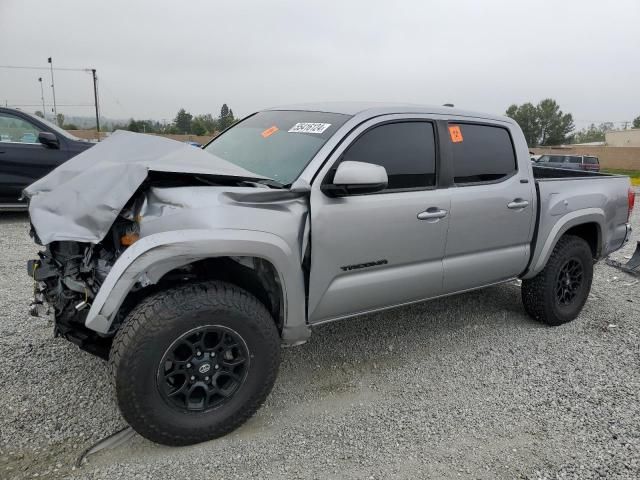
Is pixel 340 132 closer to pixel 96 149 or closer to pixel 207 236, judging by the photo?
pixel 207 236

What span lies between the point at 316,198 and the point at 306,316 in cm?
69

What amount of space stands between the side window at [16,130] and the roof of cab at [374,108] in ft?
17.8

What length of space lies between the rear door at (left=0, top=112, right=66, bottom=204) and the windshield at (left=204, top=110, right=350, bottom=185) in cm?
502

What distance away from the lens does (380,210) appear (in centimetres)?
302

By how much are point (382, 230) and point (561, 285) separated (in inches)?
89.6

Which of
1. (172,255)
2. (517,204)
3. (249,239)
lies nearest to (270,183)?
(249,239)

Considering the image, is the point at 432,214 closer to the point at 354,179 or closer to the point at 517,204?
the point at 354,179

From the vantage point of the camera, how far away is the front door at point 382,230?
284 centimetres

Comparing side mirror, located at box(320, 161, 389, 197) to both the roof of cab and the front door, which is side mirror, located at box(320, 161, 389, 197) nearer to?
the front door

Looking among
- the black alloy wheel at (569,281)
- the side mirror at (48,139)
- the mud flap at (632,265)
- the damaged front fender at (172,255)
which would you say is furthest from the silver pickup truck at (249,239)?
the side mirror at (48,139)

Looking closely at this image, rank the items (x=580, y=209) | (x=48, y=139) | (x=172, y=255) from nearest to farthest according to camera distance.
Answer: (x=172, y=255) < (x=580, y=209) < (x=48, y=139)

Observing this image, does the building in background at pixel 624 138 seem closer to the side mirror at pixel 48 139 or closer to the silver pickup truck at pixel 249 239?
the side mirror at pixel 48 139

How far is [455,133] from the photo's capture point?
11.7 ft

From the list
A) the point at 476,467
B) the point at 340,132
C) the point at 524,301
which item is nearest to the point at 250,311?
the point at 340,132
